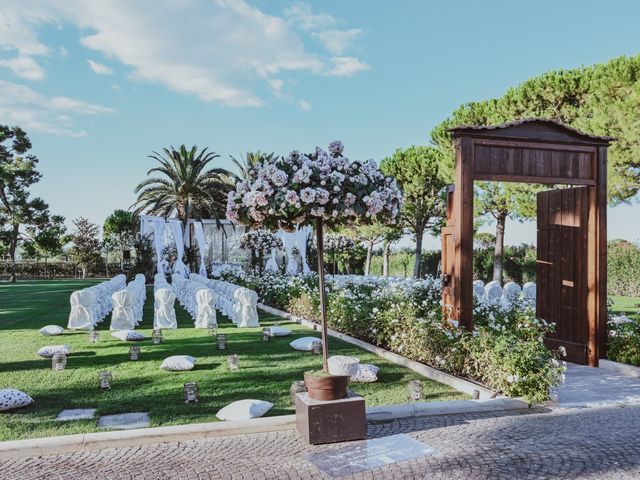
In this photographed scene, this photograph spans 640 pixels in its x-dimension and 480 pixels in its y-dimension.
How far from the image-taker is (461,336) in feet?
23.2

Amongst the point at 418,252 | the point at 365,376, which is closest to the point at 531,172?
the point at 365,376

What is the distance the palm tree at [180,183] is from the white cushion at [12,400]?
24620 mm

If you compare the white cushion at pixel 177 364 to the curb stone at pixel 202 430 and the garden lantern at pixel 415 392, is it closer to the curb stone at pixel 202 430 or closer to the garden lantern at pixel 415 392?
the curb stone at pixel 202 430

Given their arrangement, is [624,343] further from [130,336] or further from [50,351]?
[50,351]

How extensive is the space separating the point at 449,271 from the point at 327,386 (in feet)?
11.2

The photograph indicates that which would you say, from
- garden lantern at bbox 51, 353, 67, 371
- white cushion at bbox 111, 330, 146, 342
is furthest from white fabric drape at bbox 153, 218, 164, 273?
garden lantern at bbox 51, 353, 67, 371

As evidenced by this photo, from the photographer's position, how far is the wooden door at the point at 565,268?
323 inches

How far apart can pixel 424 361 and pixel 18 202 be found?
3254 cm

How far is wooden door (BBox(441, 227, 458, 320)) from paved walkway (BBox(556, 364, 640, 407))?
65.3 inches

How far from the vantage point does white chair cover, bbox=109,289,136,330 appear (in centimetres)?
1107

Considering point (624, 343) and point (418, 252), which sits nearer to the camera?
point (624, 343)

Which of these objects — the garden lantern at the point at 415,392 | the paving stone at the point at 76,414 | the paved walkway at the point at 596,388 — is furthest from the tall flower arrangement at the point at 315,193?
the paved walkway at the point at 596,388

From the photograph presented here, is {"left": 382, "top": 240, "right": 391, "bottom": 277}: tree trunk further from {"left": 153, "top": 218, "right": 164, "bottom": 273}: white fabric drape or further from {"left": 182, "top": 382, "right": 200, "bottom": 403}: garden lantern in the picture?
{"left": 182, "top": 382, "right": 200, "bottom": 403}: garden lantern

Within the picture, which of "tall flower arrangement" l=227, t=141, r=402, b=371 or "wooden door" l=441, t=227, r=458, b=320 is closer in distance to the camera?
"tall flower arrangement" l=227, t=141, r=402, b=371
